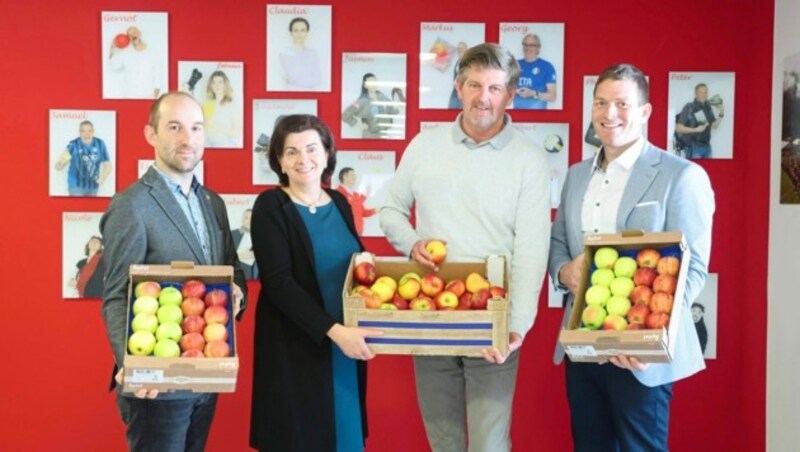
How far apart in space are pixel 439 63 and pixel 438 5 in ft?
0.86

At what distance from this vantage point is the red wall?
11.5 feet

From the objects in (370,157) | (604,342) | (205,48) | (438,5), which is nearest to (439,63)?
(438,5)

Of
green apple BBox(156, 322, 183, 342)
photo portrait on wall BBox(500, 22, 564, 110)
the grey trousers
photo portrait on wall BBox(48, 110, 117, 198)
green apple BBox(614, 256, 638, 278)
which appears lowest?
the grey trousers

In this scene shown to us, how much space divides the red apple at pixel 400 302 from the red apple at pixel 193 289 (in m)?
0.54

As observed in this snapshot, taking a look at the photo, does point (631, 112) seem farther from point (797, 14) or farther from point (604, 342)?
point (797, 14)

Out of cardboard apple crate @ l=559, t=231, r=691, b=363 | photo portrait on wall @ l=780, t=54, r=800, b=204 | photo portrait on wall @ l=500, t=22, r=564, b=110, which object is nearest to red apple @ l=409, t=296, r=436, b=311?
cardboard apple crate @ l=559, t=231, r=691, b=363

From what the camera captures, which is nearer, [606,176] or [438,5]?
[606,176]

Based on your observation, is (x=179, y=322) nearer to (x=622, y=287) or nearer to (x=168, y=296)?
(x=168, y=296)

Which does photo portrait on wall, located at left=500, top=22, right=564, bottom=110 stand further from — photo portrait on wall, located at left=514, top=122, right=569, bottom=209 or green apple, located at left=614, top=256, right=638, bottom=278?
green apple, located at left=614, top=256, right=638, bottom=278

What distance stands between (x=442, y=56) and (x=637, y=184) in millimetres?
1474

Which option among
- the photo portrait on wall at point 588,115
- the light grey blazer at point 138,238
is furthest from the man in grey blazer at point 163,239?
the photo portrait on wall at point 588,115

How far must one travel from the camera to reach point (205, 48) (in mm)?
3529

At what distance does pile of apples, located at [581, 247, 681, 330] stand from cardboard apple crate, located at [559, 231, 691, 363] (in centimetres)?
2

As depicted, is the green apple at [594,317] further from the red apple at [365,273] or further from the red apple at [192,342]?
the red apple at [192,342]
